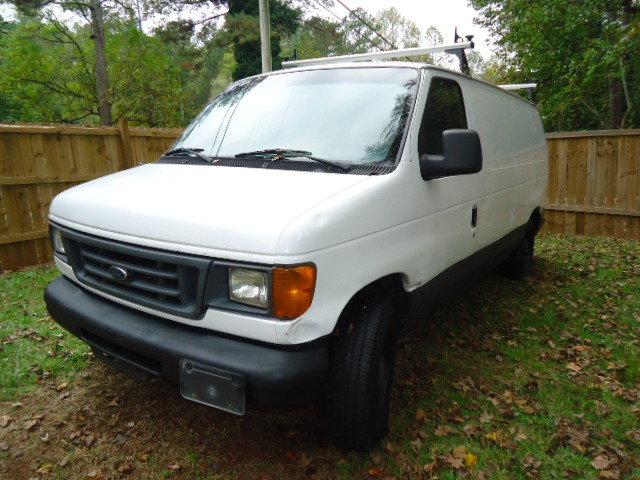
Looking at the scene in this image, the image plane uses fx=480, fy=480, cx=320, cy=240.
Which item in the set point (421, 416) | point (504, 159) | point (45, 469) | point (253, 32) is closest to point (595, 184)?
point (504, 159)

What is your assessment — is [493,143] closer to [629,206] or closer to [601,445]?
[601,445]

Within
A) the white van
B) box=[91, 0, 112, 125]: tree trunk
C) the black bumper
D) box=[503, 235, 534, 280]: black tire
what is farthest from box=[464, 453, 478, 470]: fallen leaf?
box=[91, 0, 112, 125]: tree trunk

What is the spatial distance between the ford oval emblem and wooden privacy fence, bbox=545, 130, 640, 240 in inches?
348

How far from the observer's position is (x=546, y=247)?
26.6 ft

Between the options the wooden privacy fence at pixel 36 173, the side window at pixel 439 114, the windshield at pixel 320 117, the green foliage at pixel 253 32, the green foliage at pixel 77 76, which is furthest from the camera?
the green foliage at pixel 253 32

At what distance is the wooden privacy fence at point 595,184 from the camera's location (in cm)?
841

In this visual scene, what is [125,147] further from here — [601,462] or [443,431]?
[601,462]

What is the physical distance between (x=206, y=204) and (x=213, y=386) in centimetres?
81

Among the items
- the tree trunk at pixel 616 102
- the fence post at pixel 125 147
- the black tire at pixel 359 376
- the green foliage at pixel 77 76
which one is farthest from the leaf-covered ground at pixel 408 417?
the green foliage at pixel 77 76

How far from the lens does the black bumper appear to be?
6.57 ft

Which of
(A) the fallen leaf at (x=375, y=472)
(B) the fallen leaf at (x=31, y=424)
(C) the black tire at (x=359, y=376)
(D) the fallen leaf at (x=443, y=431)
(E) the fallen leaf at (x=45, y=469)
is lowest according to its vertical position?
(D) the fallen leaf at (x=443, y=431)

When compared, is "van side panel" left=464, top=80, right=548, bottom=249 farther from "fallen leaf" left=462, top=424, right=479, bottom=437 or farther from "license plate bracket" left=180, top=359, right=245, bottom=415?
"license plate bracket" left=180, top=359, right=245, bottom=415

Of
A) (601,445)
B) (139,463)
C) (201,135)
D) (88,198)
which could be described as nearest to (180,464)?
(139,463)

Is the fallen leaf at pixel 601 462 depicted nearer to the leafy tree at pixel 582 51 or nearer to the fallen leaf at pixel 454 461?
the fallen leaf at pixel 454 461
